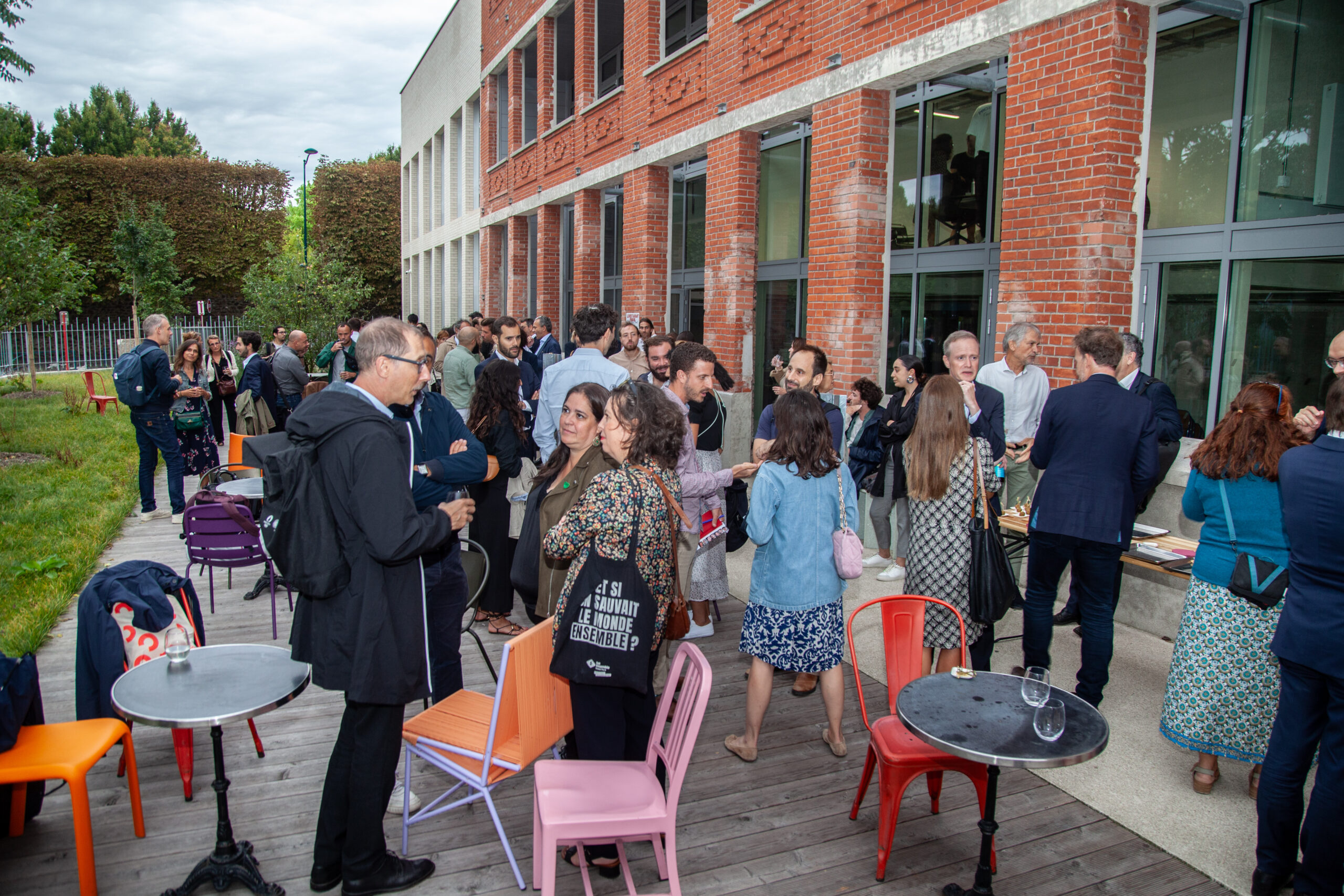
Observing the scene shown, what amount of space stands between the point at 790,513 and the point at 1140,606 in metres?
3.58

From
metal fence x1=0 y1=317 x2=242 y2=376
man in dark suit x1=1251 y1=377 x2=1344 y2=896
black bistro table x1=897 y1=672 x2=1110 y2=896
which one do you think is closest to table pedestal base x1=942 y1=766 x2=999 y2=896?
black bistro table x1=897 y1=672 x2=1110 y2=896

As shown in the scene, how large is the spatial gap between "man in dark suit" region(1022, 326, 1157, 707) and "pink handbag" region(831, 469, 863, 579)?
1177mm

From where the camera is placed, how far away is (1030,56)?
630 centimetres

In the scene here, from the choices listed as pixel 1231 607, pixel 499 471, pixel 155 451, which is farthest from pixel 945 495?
pixel 155 451

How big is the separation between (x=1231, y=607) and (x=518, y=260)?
1745 cm

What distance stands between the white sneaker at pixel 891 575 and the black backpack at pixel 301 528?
207 inches

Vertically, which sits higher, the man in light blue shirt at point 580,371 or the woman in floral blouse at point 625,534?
the man in light blue shirt at point 580,371

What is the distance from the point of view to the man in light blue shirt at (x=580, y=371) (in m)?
5.83

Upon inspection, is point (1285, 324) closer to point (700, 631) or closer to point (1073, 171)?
point (1073, 171)

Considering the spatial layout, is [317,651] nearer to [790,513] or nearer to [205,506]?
[790,513]

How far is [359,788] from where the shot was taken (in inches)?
118

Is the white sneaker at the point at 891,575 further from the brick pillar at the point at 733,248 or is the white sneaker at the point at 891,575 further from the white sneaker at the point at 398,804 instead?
the white sneaker at the point at 398,804

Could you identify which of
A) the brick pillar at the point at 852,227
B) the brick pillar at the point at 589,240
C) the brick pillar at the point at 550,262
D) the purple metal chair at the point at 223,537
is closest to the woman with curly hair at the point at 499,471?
the purple metal chair at the point at 223,537

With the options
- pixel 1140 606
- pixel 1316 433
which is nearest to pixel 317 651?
pixel 1316 433
